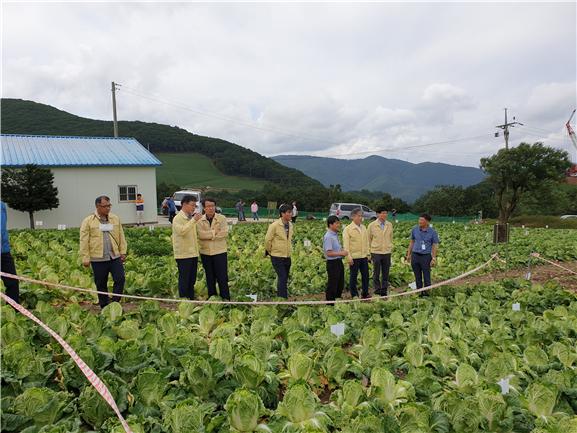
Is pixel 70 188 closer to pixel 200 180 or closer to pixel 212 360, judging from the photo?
pixel 212 360

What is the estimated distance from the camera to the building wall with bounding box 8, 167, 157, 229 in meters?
21.6

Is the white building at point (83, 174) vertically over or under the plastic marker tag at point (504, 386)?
over

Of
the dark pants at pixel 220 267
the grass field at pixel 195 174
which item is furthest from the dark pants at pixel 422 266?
the grass field at pixel 195 174

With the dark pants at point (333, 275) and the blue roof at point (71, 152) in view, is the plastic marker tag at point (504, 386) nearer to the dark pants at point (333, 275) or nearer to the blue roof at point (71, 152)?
the dark pants at point (333, 275)

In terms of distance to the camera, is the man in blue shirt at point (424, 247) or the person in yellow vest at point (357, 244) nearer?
the person in yellow vest at point (357, 244)

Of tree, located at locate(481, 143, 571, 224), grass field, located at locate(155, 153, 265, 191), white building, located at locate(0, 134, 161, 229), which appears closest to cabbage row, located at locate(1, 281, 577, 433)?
white building, located at locate(0, 134, 161, 229)

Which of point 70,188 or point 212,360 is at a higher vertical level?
point 70,188

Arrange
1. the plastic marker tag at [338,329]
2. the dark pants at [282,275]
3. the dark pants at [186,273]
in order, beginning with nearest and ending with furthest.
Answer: the plastic marker tag at [338,329] < the dark pants at [186,273] < the dark pants at [282,275]

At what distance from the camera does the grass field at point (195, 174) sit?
72.3 metres

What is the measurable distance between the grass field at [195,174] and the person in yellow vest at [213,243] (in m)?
63.4

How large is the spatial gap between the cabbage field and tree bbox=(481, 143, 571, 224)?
2936cm

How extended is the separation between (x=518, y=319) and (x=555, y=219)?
1285 inches

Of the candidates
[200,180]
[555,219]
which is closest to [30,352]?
[555,219]

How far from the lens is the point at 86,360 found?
11.4 ft
